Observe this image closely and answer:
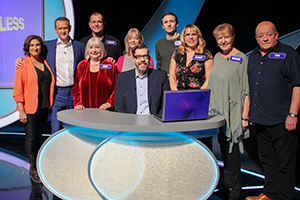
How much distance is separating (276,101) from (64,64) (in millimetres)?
2331

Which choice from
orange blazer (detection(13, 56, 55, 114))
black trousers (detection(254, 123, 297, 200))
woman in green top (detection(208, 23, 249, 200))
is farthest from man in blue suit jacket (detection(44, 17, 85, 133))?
black trousers (detection(254, 123, 297, 200))

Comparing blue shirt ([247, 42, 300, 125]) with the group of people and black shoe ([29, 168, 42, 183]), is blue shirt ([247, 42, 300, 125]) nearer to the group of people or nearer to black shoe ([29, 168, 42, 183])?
the group of people

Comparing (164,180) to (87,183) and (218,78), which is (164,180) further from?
(218,78)

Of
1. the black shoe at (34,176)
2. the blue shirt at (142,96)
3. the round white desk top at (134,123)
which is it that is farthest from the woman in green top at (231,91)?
the black shoe at (34,176)

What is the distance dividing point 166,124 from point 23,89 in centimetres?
197

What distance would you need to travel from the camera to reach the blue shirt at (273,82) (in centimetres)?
244

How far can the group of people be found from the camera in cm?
252

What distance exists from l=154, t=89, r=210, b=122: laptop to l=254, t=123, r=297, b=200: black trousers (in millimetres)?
955

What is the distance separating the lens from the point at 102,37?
12.1 feet

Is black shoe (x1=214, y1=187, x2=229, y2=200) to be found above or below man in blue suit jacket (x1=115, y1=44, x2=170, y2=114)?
below

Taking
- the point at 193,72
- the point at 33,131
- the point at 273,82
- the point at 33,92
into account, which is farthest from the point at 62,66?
the point at 273,82

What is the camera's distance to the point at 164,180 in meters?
2.01

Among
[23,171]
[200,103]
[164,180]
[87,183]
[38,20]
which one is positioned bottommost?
[23,171]

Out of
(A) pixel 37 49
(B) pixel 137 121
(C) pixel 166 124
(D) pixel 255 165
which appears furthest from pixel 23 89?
(D) pixel 255 165
